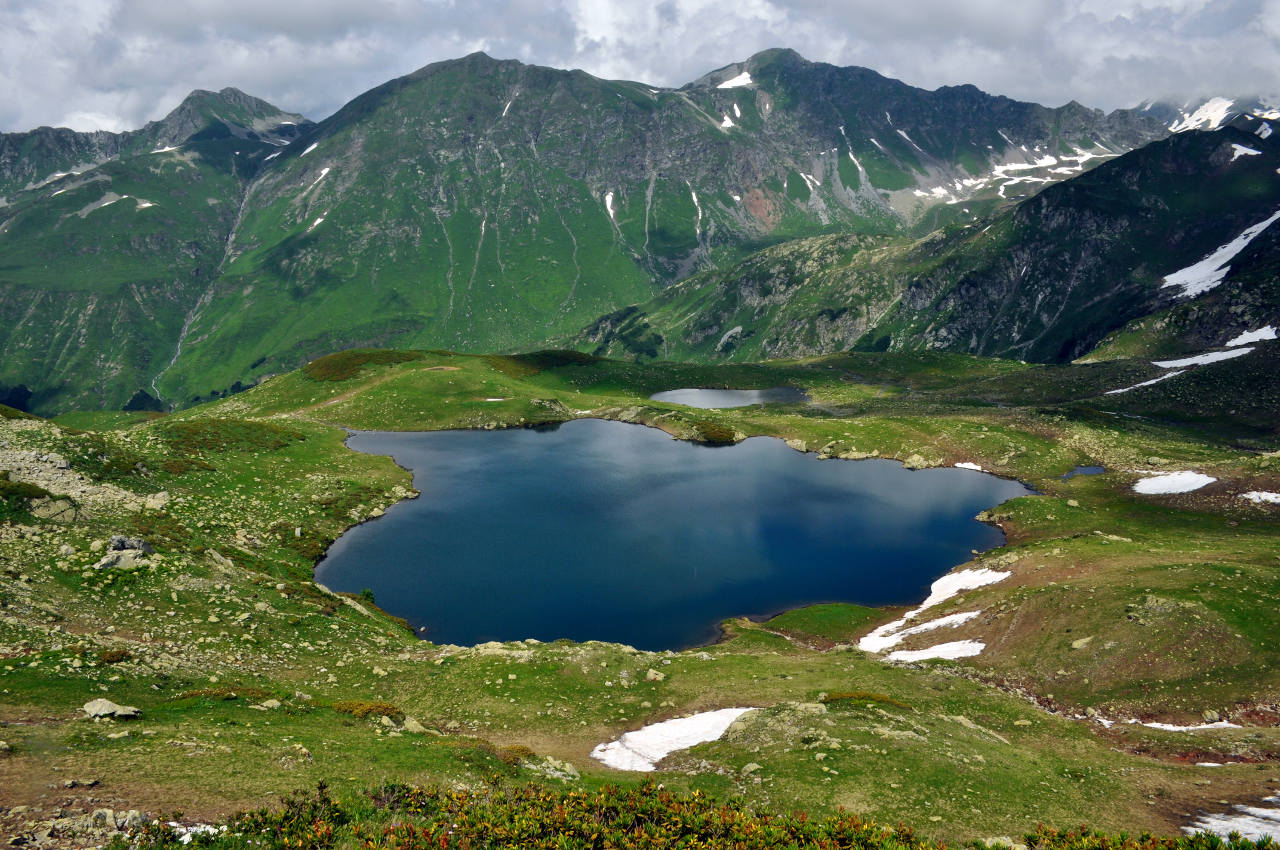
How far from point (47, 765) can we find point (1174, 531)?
283 ft

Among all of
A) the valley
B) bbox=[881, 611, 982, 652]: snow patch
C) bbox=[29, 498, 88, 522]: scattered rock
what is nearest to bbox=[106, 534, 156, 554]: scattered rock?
the valley

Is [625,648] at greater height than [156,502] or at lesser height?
lesser

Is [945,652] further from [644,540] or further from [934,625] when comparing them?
[644,540]

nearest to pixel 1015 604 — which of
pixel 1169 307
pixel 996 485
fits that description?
pixel 996 485

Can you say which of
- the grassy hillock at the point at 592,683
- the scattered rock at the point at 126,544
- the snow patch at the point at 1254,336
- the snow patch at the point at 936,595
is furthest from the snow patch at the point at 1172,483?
the scattered rock at the point at 126,544

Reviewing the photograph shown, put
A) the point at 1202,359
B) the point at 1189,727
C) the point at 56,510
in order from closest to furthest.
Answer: the point at 1189,727 < the point at 56,510 < the point at 1202,359

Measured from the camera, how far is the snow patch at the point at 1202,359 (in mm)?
137875

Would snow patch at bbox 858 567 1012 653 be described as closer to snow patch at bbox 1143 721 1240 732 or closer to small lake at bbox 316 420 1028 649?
small lake at bbox 316 420 1028 649

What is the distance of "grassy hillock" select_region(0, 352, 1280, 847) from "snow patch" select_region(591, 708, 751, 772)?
1.14 meters

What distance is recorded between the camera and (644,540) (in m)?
73.6

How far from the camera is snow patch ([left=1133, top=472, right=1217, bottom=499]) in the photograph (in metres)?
76.4

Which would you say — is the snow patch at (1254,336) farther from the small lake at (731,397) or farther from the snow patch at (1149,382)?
the small lake at (731,397)

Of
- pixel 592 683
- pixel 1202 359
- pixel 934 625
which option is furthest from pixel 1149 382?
pixel 592 683

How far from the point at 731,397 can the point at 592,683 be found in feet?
460
